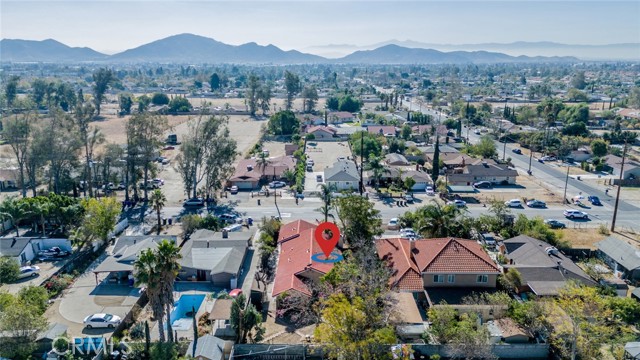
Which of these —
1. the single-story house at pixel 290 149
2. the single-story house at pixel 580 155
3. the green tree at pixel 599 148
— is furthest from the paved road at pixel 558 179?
the single-story house at pixel 290 149

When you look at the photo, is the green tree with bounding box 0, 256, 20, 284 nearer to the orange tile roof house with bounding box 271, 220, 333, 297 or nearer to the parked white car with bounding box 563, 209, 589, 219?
the orange tile roof house with bounding box 271, 220, 333, 297

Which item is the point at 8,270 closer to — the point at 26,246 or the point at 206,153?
the point at 26,246

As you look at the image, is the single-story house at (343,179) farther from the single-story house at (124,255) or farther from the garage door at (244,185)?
the single-story house at (124,255)

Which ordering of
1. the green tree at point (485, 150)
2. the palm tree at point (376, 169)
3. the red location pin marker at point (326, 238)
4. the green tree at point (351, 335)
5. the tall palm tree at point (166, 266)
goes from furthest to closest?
the green tree at point (485, 150) < the palm tree at point (376, 169) < the red location pin marker at point (326, 238) < the tall palm tree at point (166, 266) < the green tree at point (351, 335)

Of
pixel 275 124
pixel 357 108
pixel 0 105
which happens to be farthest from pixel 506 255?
pixel 0 105

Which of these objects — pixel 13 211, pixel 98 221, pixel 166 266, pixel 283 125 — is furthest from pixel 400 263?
pixel 283 125

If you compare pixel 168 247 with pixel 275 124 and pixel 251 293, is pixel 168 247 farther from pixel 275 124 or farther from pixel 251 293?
pixel 275 124
